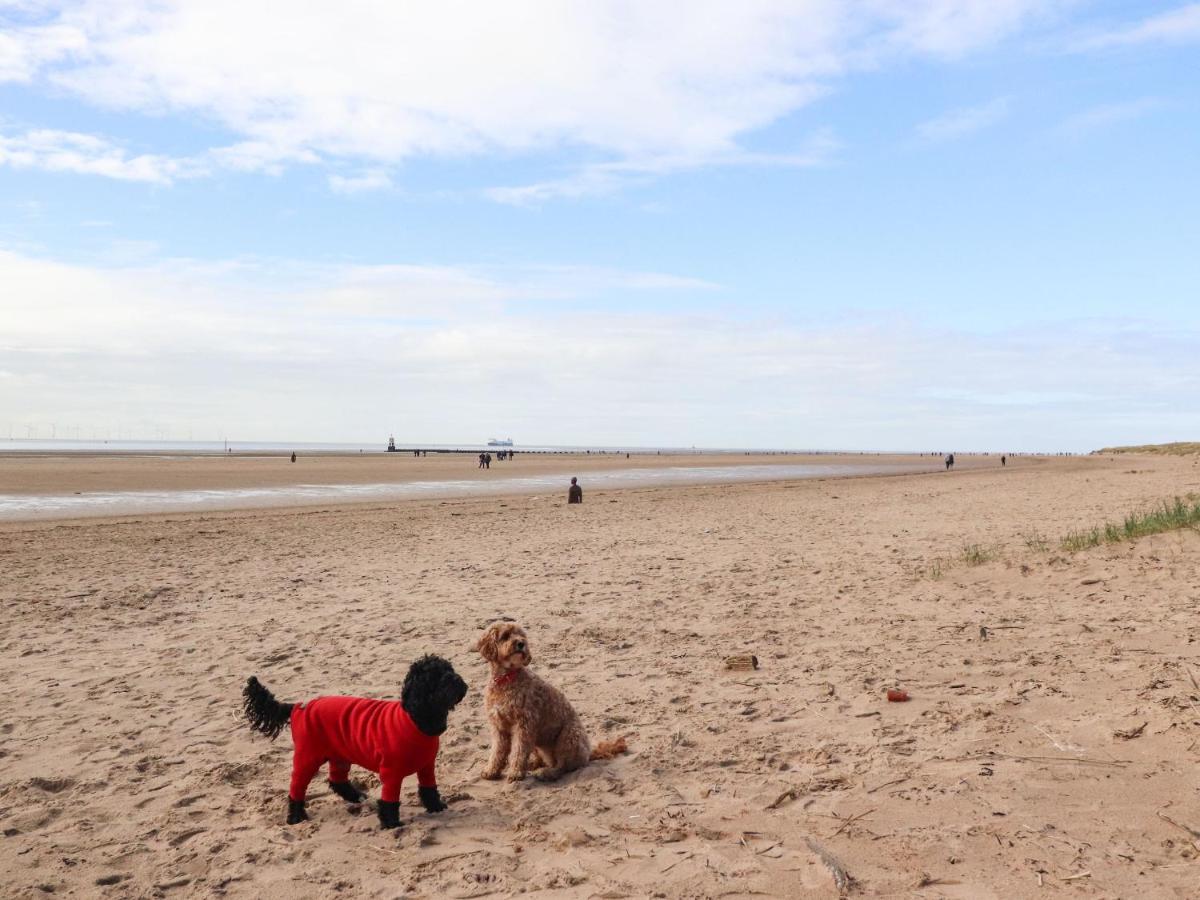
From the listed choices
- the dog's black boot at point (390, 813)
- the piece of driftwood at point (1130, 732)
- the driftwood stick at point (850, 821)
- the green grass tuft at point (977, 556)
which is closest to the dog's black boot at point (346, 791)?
the dog's black boot at point (390, 813)

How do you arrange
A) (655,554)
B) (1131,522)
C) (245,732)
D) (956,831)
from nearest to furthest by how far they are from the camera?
(956,831) → (245,732) → (1131,522) → (655,554)

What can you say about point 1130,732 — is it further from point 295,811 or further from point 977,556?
point 977,556

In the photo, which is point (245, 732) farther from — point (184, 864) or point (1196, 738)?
point (1196, 738)

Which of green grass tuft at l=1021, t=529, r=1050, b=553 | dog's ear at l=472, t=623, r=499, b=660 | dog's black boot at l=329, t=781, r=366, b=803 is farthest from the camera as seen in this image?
green grass tuft at l=1021, t=529, r=1050, b=553

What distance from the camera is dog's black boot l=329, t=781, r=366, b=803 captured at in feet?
16.4

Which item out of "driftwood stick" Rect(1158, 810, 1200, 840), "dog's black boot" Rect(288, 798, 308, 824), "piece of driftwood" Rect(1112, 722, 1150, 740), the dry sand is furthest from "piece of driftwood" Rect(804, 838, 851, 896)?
"dog's black boot" Rect(288, 798, 308, 824)

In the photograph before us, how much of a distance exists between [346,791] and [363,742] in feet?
1.77

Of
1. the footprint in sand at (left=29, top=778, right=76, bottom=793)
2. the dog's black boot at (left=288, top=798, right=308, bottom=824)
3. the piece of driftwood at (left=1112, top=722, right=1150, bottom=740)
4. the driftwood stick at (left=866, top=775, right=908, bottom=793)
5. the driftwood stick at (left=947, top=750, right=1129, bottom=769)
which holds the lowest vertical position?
the footprint in sand at (left=29, top=778, right=76, bottom=793)

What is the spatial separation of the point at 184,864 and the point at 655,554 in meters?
11.0

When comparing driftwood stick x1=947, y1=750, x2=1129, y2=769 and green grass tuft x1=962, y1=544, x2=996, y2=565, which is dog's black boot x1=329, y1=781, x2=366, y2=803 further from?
green grass tuft x1=962, y1=544, x2=996, y2=565

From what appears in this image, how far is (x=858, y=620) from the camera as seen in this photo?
30.0 feet

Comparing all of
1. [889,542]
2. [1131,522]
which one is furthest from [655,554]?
[1131,522]

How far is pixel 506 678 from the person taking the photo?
542 centimetres

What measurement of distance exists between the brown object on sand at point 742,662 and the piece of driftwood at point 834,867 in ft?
10.8
